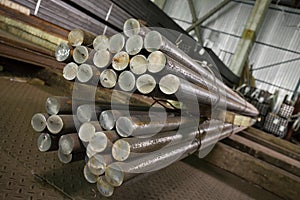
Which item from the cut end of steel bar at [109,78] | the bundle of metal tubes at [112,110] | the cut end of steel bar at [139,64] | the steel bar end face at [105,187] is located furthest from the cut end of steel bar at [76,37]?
the steel bar end face at [105,187]

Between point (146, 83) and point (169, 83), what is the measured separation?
0.11 m

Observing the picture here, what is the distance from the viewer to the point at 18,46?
2.54 m

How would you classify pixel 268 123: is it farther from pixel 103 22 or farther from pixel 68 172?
pixel 68 172

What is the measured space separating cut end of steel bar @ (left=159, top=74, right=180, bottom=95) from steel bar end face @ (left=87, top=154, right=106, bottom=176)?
0.42m

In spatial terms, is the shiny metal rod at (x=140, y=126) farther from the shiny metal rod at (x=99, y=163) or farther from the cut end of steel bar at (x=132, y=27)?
the cut end of steel bar at (x=132, y=27)

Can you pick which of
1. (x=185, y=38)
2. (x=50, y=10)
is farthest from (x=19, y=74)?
(x=185, y=38)

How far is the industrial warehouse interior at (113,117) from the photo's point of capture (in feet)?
3.57

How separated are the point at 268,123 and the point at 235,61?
3772mm

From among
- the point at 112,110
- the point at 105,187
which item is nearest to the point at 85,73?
the point at 112,110

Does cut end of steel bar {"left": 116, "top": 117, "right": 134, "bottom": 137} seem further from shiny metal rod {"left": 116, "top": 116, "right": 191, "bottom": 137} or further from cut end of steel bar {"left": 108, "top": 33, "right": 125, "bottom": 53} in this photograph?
cut end of steel bar {"left": 108, "top": 33, "right": 125, "bottom": 53}

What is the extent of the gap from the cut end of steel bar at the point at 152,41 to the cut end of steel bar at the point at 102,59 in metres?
0.20

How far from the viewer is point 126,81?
1.11 meters

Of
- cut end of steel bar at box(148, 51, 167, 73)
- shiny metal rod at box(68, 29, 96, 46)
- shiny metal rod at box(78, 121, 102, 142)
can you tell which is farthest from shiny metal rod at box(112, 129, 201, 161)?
shiny metal rod at box(68, 29, 96, 46)

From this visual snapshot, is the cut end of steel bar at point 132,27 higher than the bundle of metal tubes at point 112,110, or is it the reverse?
the cut end of steel bar at point 132,27
